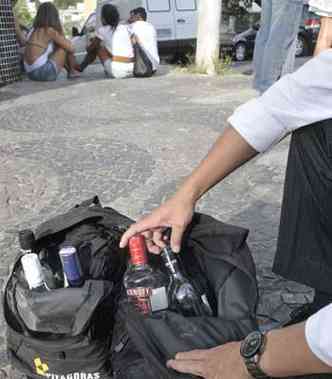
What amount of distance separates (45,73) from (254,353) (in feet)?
26.3

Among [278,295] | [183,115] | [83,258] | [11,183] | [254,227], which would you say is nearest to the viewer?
[83,258]

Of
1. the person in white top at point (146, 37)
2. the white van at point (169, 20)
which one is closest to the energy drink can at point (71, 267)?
the person in white top at point (146, 37)

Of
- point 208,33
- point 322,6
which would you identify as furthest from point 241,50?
point 322,6

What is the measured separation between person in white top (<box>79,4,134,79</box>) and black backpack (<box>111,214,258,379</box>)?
744cm

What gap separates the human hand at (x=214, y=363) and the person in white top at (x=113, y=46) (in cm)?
797

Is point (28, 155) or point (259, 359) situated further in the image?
point (28, 155)

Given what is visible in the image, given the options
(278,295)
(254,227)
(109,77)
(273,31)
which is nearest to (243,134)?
(278,295)

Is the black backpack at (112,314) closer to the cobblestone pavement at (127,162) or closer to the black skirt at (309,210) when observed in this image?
the black skirt at (309,210)

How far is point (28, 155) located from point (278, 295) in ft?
8.63

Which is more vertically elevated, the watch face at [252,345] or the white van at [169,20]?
the watch face at [252,345]

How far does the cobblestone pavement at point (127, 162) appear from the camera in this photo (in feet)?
9.59

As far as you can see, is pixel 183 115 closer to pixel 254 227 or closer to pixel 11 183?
pixel 11 183

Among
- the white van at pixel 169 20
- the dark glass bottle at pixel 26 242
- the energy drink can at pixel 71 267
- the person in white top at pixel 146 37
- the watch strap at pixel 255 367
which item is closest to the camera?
the watch strap at pixel 255 367

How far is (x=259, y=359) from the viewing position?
3.92ft
